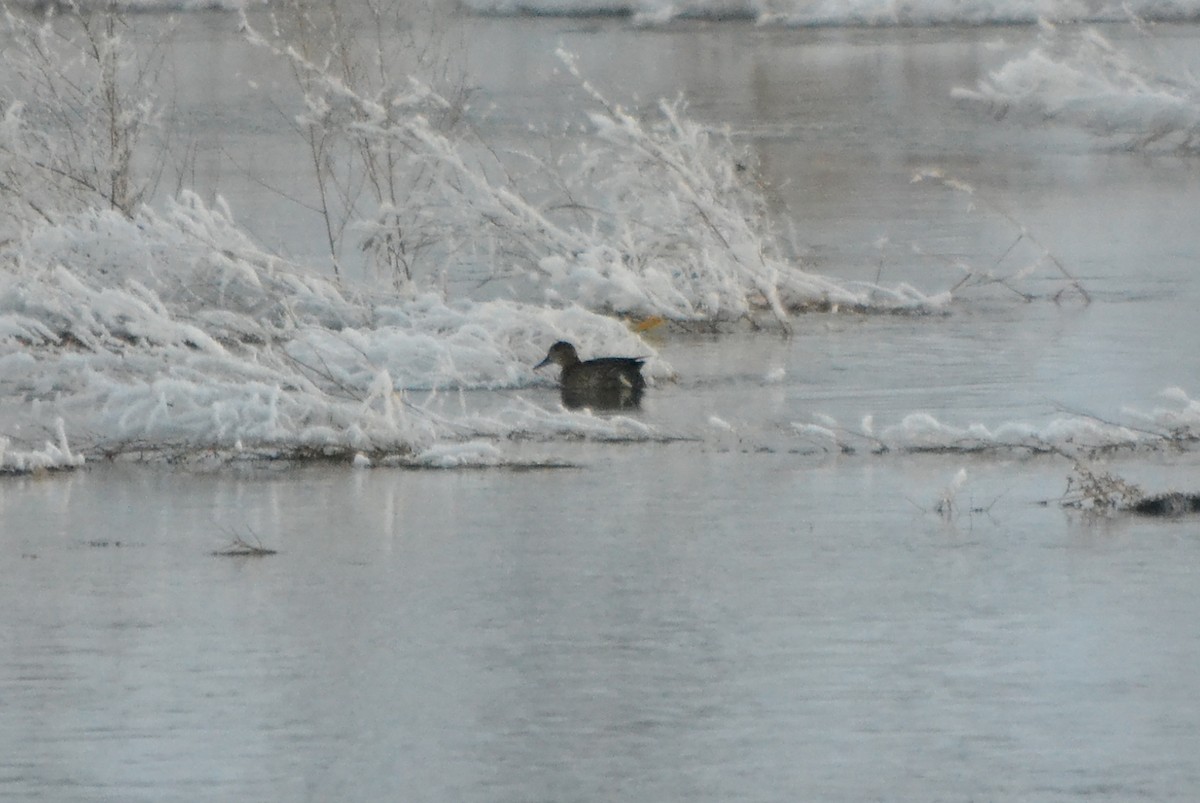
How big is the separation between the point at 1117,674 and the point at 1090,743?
0.62 metres

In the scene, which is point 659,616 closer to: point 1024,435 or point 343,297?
point 1024,435

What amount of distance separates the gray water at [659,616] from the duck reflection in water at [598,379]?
5.6 inches

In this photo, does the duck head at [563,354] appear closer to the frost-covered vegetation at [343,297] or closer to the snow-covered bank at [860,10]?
the frost-covered vegetation at [343,297]

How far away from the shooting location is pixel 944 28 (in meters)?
48.7

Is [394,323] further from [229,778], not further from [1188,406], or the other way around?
[229,778]

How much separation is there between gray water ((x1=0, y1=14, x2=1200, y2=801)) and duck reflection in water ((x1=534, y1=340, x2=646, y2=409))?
0.47 ft

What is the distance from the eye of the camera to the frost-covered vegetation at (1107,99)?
23562 mm

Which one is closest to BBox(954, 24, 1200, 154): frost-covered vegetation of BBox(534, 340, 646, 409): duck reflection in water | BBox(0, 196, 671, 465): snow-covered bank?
BBox(0, 196, 671, 465): snow-covered bank

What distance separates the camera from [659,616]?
7.01m

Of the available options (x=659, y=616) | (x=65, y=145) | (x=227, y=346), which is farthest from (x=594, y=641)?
(x=65, y=145)

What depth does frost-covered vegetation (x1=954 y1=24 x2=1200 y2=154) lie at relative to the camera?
2356 cm

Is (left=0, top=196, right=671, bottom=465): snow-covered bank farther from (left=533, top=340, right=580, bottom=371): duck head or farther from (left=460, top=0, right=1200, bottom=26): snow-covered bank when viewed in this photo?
(left=460, top=0, right=1200, bottom=26): snow-covered bank

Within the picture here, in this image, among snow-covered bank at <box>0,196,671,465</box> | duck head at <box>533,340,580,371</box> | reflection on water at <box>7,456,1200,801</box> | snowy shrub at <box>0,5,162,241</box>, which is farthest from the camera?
snowy shrub at <box>0,5,162,241</box>

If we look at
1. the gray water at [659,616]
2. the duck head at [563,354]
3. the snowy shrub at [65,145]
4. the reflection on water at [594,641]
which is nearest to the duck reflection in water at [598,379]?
the duck head at [563,354]
